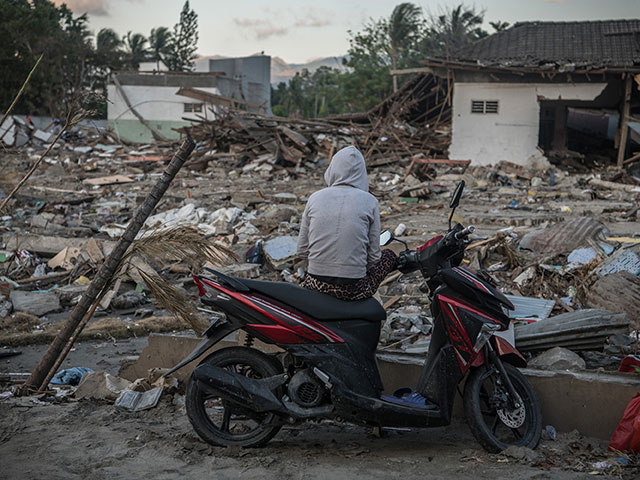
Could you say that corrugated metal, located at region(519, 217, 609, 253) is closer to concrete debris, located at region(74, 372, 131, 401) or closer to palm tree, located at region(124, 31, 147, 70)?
concrete debris, located at region(74, 372, 131, 401)

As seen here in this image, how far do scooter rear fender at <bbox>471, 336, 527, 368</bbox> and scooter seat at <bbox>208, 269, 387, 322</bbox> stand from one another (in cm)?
63

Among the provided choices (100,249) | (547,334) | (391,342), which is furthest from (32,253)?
(547,334)

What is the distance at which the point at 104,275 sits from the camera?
455 cm

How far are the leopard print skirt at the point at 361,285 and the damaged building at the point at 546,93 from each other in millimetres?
18611

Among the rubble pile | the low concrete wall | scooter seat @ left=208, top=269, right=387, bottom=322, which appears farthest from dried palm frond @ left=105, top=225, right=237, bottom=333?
the low concrete wall

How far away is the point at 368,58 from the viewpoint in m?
45.5

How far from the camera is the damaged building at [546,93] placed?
810 inches

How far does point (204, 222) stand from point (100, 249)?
2.82 metres

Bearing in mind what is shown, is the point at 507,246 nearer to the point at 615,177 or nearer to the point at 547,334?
the point at 547,334

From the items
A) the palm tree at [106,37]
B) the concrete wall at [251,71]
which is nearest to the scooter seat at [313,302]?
the concrete wall at [251,71]

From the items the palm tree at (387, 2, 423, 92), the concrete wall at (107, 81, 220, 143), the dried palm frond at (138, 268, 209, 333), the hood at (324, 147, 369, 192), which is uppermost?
the palm tree at (387, 2, 423, 92)

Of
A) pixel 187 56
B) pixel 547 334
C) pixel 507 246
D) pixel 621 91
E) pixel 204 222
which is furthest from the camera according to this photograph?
pixel 187 56

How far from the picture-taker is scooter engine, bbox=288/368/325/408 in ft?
11.3

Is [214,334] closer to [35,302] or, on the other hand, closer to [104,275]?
[104,275]
